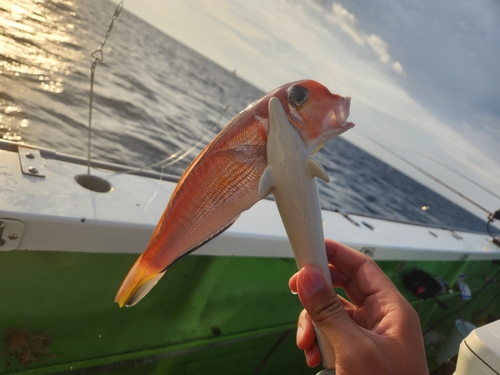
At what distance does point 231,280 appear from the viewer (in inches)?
85.7

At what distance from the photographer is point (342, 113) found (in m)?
1.01

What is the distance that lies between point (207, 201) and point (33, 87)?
9.21m

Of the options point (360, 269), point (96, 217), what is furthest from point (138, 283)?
point (360, 269)

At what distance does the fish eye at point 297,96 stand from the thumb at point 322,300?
488 mm

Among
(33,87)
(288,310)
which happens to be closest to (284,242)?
(288,310)

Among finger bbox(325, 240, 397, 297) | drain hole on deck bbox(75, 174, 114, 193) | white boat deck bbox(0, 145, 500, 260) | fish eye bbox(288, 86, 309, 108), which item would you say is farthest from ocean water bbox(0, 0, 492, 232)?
fish eye bbox(288, 86, 309, 108)

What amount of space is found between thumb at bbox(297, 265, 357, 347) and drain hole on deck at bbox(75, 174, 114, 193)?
1.10 meters

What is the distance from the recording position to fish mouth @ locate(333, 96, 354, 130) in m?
1.01

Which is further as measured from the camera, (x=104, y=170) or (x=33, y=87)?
(x=33, y=87)

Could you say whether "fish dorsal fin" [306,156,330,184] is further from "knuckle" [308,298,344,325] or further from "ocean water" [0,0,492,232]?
"ocean water" [0,0,492,232]

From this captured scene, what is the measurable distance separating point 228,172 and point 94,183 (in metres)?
1.05

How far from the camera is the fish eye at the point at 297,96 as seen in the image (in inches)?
39.2

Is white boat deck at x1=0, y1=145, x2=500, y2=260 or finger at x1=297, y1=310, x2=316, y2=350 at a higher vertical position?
finger at x1=297, y1=310, x2=316, y2=350

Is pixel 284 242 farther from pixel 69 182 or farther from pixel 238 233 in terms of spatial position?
pixel 69 182
